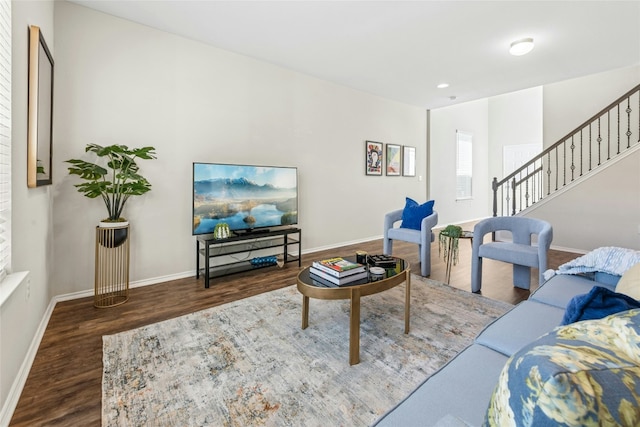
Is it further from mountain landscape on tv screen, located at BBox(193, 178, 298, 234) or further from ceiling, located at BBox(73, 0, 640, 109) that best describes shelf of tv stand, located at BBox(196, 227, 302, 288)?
ceiling, located at BBox(73, 0, 640, 109)

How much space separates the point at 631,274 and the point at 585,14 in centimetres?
294

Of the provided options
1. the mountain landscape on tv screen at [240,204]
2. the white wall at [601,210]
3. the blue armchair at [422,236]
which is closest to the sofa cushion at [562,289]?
the blue armchair at [422,236]

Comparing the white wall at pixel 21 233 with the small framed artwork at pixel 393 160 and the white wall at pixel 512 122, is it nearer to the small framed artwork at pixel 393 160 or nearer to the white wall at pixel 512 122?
the small framed artwork at pixel 393 160

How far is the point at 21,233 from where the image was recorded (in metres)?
1.82

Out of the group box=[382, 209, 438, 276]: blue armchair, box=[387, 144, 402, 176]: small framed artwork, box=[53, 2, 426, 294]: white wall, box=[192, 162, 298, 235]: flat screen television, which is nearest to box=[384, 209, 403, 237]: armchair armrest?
box=[382, 209, 438, 276]: blue armchair

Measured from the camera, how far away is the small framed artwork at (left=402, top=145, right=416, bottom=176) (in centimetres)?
617

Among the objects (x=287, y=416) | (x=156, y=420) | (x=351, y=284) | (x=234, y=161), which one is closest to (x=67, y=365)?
(x=156, y=420)

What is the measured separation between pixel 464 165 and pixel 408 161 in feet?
8.06

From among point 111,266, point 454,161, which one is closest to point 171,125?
point 111,266

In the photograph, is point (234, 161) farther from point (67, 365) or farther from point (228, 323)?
point (67, 365)

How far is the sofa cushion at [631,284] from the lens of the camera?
4.22 ft

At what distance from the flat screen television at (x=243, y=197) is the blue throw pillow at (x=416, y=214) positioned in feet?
5.00

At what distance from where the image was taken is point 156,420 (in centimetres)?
140

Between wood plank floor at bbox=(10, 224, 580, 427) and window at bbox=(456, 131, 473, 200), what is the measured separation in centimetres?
343
